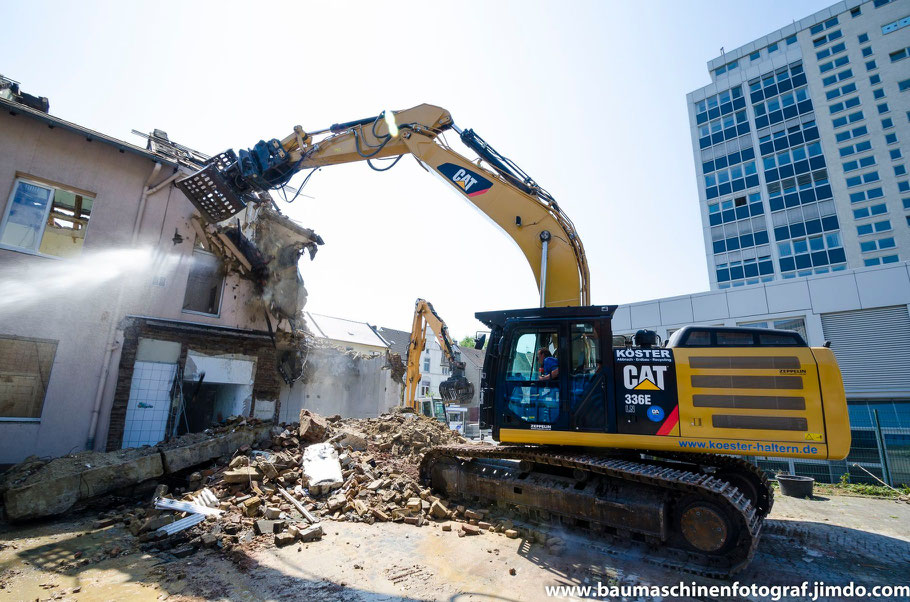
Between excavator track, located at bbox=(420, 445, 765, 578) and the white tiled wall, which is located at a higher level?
the white tiled wall

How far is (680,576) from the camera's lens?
4977 mm

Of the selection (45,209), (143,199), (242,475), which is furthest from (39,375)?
(242,475)

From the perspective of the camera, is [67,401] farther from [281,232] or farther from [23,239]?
[281,232]

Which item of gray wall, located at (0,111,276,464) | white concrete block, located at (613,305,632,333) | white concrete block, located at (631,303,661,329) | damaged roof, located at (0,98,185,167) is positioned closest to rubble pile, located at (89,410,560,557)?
gray wall, located at (0,111,276,464)

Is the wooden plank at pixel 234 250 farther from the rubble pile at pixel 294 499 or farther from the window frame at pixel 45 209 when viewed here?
the rubble pile at pixel 294 499

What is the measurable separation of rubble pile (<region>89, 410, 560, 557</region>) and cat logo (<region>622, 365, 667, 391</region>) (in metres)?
2.32

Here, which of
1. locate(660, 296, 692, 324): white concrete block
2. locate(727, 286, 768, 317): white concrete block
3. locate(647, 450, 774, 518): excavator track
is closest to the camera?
locate(647, 450, 774, 518): excavator track

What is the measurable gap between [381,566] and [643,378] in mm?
4015

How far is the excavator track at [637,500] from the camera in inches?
203

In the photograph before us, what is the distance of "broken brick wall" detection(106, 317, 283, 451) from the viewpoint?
10.0 meters

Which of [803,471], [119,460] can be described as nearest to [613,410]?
[119,460]

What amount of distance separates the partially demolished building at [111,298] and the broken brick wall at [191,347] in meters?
0.03

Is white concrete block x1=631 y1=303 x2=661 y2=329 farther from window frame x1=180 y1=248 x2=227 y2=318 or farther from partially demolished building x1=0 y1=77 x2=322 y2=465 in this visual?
window frame x1=180 y1=248 x2=227 y2=318

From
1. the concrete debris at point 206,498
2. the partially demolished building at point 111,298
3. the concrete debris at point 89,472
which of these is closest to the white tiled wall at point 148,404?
the partially demolished building at point 111,298
